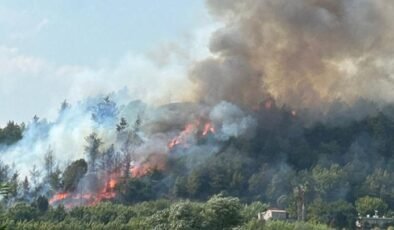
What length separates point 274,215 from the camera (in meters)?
58.2

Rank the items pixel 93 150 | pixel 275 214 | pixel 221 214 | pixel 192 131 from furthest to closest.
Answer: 1. pixel 192 131
2. pixel 93 150
3. pixel 275 214
4. pixel 221 214

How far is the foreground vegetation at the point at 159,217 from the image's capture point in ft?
106

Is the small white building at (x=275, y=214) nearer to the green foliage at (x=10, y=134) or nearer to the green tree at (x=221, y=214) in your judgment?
the green tree at (x=221, y=214)

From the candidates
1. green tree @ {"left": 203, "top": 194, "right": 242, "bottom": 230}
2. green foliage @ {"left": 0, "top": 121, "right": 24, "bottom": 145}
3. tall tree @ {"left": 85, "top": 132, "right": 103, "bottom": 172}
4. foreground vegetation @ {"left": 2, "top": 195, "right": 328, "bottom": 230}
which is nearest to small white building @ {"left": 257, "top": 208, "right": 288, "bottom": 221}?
foreground vegetation @ {"left": 2, "top": 195, "right": 328, "bottom": 230}

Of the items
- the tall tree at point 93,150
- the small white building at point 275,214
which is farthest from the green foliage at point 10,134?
the small white building at point 275,214

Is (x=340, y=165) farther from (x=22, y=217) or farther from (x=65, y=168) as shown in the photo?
(x=22, y=217)

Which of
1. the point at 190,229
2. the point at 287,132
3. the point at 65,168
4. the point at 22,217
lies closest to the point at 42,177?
the point at 65,168

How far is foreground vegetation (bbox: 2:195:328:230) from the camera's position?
106 feet

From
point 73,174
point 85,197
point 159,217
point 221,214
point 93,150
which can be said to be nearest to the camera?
point 159,217

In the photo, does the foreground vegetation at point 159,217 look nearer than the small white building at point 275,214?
Yes

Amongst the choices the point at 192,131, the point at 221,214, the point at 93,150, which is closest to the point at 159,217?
the point at 221,214

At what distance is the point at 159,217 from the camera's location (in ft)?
109

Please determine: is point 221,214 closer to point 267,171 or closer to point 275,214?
point 275,214

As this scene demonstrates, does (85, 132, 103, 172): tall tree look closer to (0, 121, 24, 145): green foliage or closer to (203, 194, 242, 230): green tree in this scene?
(0, 121, 24, 145): green foliage
